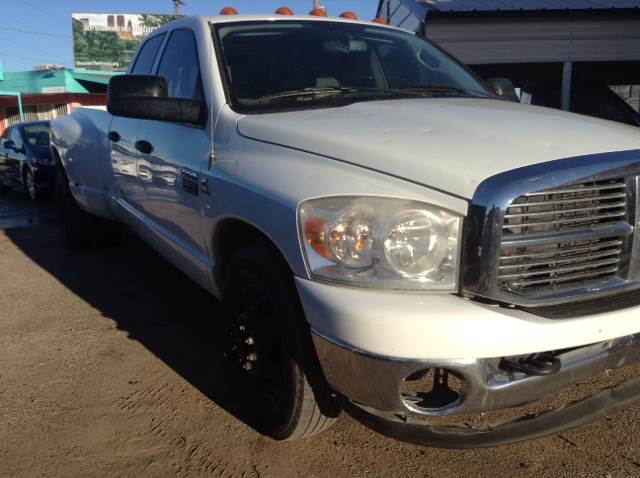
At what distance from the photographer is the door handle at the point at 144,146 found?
341 centimetres

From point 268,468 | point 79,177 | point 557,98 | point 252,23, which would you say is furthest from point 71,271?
point 557,98

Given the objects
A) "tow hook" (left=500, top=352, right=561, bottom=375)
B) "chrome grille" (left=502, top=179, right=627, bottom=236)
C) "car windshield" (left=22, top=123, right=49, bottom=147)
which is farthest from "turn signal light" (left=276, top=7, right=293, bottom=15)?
"car windshield" (left=22, top=123, right=49, bottom=147)

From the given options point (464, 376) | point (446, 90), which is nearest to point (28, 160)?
point (446, 90)

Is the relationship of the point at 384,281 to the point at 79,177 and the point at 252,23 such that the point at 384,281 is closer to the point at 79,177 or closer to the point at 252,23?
the point at 252,23

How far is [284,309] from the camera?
7.11ft

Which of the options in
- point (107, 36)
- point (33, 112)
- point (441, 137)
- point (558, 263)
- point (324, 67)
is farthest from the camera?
point (107, 36)

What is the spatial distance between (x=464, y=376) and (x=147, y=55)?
11.2 feet

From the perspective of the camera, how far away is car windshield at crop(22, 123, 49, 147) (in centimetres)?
1021

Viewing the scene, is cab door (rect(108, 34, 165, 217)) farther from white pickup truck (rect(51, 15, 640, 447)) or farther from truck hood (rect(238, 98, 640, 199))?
truck hood (rect(238, 98, 640, 199))

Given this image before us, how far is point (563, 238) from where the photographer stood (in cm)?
187

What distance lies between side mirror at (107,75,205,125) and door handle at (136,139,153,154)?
43cm

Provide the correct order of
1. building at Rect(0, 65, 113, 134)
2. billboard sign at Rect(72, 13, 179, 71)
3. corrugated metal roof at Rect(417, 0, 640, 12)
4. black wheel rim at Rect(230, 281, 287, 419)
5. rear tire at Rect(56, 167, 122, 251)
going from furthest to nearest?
billboard sign at Rect(72, 13, 179, 71) → building at Rect(0, 65, 113, 134) → corrugated metal roof at Rect(417, 0, 640, 12) → rear tire at Rect(56, 167, 122, 251) → black wheel rim at Rect(230, 281, 287, 419)

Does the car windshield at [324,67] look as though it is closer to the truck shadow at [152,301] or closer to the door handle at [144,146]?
the door handle at [144,146]

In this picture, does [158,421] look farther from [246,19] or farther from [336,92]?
[246,19]
